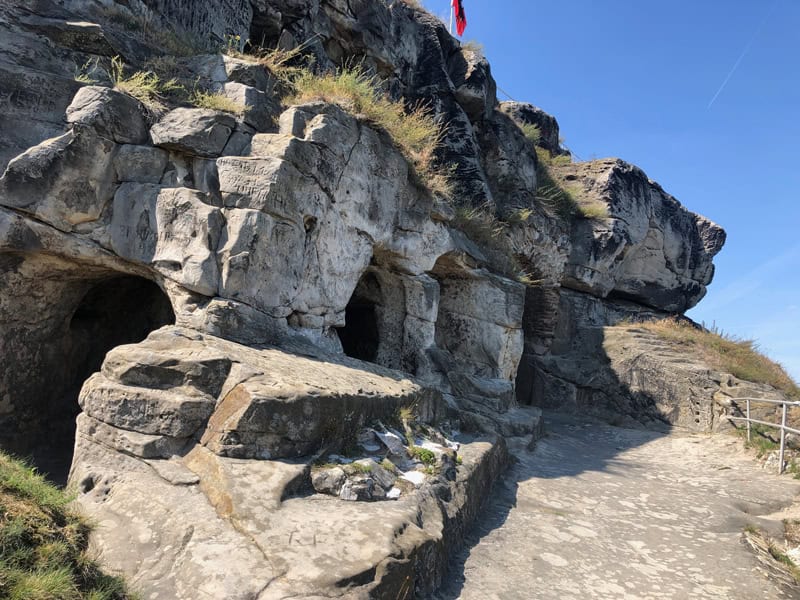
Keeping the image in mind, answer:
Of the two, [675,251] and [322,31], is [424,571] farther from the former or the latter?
[675,251]

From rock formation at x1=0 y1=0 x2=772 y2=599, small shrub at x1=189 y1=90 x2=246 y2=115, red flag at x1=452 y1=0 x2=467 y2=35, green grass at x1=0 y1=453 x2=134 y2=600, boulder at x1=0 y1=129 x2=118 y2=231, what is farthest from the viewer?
red flag at x1=452 y1=0 x2=467 y2=35

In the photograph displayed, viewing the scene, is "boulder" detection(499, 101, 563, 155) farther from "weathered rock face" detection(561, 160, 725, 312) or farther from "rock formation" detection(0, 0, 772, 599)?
"rock formation" detection(0, 0, 772, 599)

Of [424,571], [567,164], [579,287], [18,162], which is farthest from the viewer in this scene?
[567,164]

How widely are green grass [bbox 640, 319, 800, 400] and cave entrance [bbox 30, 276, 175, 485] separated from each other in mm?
10582

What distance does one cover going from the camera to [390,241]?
7277 mm

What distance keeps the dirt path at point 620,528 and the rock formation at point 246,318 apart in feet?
1.17

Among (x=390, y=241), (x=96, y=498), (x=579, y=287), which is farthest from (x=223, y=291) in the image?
(x=579, y=287)

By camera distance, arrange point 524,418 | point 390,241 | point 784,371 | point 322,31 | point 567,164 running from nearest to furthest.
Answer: point 390,241, point 524,418, point 322,31, point 784,371, point 567,164

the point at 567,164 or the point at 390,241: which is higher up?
the point at 567,164

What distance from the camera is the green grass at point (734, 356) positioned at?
10141mm

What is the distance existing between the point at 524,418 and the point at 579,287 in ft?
23.4

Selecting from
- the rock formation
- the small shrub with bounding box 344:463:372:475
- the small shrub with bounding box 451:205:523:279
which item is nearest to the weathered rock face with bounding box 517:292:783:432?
the rock formation

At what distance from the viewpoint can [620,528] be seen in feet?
15.8

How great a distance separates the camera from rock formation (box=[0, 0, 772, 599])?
296 centimetres
